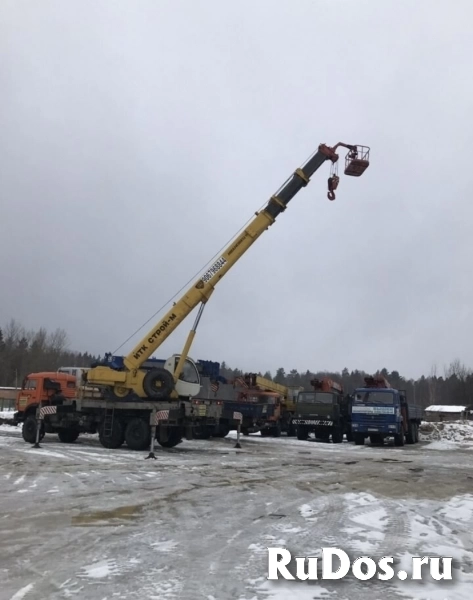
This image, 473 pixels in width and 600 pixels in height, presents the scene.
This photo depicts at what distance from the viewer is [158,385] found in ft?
61.5

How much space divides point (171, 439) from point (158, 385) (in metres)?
1.97

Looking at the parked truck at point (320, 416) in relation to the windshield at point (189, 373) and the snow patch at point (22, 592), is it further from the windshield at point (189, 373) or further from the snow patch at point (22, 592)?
the snow patch at point (22, 592)

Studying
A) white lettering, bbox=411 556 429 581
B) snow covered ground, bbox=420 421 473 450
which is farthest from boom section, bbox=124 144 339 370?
snow covered ground, bbox=420 421 473 450

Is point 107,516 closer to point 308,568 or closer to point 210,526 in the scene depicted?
point 210,526

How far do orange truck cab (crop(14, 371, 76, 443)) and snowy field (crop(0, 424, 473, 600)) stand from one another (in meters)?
6.87

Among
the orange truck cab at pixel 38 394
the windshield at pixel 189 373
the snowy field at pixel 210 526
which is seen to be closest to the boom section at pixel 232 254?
the windshield at pixel 189 373

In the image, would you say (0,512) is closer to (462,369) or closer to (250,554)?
(250,554)

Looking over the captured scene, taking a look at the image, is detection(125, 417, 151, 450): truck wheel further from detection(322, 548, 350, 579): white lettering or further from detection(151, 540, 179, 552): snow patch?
detection(322, 548, 350, 579): white lettering

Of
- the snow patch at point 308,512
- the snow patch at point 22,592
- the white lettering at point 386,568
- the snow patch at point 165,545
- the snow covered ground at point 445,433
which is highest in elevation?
the snow covered ground at point 445,433

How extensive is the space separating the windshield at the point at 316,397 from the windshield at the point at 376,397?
5.77ft

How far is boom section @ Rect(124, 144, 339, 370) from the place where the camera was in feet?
64.0

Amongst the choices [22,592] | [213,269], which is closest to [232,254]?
[213,269]

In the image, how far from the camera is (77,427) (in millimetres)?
20016

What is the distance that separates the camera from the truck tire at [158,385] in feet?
61.2
